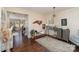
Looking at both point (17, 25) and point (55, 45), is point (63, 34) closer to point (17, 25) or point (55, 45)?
point (55, 45)

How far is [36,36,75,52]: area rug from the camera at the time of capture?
1533mm

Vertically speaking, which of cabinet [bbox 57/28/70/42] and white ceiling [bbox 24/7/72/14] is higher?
white ceiling [bbox 24/7/72/14]

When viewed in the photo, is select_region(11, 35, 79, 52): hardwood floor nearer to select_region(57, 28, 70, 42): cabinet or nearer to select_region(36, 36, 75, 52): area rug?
select_region(36, 36, 75, 52): area rug

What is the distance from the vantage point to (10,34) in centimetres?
153

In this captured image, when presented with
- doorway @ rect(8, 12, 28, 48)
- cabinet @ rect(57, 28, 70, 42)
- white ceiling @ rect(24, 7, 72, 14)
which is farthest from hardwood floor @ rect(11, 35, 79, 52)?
white ceiling @ rect(24, 7, 72, 14)

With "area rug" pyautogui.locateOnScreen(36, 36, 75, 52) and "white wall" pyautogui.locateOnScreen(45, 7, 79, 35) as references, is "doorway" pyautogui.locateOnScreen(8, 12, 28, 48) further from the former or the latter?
"white wall" pyautogui.locateOnScreen(45, 7, 79, 35)

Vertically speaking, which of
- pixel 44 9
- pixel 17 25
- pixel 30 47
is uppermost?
pixel 44 9

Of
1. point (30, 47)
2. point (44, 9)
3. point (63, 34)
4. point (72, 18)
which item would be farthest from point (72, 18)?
point (30, 47)

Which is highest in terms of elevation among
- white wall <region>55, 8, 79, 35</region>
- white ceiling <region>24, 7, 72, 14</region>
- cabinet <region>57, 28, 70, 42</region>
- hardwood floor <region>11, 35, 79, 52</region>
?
white ceiling <region>24, 7, 72, 14</region>

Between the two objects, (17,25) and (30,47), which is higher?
(17,25)

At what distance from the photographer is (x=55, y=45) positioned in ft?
5.12

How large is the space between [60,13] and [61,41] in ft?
1.60
